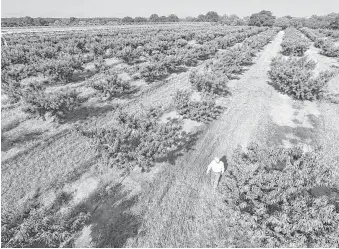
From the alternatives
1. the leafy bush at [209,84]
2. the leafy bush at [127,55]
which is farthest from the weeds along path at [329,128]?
the leafy bush at [127,55]

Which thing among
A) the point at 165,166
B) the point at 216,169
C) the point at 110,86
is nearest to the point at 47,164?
the point at 165,166

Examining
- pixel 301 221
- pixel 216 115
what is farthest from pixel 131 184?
pixel 216 115

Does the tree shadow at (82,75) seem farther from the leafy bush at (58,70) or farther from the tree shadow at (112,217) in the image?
the tree shadow at (112,217)

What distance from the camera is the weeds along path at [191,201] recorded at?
625cm

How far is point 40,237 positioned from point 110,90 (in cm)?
929

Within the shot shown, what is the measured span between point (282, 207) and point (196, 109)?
7190 millimetres

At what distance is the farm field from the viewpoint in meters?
5.99

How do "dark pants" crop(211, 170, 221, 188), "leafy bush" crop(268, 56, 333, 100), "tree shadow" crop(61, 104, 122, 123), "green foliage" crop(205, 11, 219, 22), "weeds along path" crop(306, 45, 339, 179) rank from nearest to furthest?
"dark pants" crop(211, 170, 221, 188), "weeds along path" crop(306, 45, 339, 179), "tree shadow" crop(61, 104, 122, 123), "leafy bush" crop(268, 56, 333, 100), "green foliage" crop(205, 11, 219, 22)

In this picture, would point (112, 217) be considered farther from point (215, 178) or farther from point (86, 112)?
point (86, 112)

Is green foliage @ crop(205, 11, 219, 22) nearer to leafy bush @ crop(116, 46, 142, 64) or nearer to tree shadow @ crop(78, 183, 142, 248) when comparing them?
leafy bush @ crop(116, 46, 142, 64)

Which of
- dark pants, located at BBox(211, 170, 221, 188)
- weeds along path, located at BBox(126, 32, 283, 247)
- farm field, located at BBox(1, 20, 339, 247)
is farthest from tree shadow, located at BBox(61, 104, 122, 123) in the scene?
dark pants, located at BBox(211, 170, 221, 188)

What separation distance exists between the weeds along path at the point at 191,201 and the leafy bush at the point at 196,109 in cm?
57

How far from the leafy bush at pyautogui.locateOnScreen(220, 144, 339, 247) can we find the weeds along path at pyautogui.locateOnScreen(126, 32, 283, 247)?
0.59 meters

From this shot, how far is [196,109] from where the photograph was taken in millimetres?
12328
